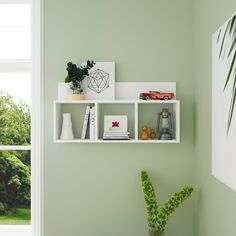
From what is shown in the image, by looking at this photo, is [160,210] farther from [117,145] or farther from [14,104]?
[14,104]

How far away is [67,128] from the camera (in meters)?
2.60

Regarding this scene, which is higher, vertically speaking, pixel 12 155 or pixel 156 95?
pixel 156 95

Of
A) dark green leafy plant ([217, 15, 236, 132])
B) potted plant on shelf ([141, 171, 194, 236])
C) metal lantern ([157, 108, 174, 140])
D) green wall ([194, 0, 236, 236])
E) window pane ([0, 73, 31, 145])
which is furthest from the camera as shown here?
window pane ([0, 73, 31, 145])

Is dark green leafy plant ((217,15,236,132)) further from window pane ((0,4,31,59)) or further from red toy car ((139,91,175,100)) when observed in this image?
window pane ((0,4,31,59))

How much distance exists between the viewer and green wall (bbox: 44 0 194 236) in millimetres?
2668

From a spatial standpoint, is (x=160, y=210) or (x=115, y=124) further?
(x=115, y=124)

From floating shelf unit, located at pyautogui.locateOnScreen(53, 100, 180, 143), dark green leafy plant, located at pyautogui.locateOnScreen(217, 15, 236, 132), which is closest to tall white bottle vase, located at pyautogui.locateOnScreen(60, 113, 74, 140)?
floating shelf unit, located at pyautogui.locateOnScreen(53, 100, 180, 143)

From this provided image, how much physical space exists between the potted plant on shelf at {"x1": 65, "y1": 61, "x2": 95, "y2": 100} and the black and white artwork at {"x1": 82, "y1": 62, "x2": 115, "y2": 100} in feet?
0.22

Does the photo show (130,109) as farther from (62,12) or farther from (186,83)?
(62,12)

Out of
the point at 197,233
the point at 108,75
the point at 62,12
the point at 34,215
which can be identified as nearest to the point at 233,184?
the point at 197,233

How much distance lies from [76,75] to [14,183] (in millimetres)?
980

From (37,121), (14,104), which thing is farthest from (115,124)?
(14,104)

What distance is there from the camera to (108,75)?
2660mm

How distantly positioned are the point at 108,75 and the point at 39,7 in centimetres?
70
